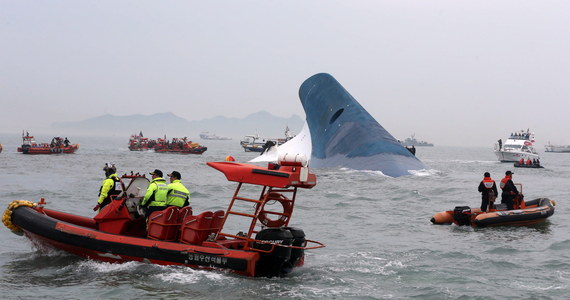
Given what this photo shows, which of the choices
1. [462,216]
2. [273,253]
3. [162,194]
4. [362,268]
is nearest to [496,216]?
[462,216]

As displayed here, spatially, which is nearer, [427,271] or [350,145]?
[427,271]

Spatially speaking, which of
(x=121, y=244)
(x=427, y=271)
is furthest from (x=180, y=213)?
(x=427, y=271)

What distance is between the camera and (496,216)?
728 inches

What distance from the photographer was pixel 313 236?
16.9 metres

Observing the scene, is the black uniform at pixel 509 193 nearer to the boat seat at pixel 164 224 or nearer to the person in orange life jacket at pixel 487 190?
the person in orange life jacket at pixel 487 190

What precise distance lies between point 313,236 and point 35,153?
5482 cm

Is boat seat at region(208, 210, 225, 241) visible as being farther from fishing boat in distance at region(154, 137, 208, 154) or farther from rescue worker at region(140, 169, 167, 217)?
Result: fishing boat in distance at region(154, 137, 208, 154)

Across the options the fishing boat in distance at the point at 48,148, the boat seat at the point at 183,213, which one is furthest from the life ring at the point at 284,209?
the fishing boat in distance at the point at 48,148

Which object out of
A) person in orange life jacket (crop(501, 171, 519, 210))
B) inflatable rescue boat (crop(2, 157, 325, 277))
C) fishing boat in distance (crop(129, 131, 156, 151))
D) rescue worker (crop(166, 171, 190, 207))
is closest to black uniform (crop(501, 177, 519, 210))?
person in orange life jacket (crop(501, 171, 519, 210))

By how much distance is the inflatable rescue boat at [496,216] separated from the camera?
18.5 m

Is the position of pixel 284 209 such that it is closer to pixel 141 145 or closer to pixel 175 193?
pixel 175 193

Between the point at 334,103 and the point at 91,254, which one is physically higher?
the point at 334,103

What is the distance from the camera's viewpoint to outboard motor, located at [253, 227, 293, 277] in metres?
11.0

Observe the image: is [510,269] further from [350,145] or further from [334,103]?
[334,103]
